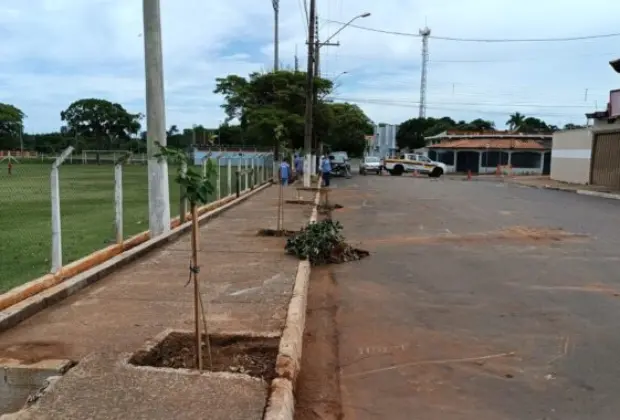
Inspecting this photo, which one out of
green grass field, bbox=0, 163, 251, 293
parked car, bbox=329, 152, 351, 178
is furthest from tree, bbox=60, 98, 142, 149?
green grass field, bbox=0, 163, 251, 293

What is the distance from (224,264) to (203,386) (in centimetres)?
488

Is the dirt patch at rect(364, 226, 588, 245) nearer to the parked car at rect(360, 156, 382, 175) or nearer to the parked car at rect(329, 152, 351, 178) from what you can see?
the parked car at rect(329, 152, 351, 178)

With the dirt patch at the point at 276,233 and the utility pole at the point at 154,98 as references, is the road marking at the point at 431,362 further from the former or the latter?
the dirt patch at the point at 276,233

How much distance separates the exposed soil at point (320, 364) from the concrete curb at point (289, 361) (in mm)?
92

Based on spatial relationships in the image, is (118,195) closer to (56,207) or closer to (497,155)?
(56,207)

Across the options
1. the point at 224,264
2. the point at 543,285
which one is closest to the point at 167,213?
the point at 224,264

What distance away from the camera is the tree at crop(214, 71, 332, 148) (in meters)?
39.9

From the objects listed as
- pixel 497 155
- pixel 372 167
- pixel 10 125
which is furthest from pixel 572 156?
pixel 10 125

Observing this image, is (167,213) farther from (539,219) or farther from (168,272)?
(539,219)

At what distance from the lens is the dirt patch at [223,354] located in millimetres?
4602

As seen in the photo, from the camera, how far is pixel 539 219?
16.5m

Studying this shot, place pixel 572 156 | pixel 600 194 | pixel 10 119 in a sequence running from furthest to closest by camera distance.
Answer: pixel 10 119 < pixel 572 156 < pixel 600 194

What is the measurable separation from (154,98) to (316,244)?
3809 millimetres

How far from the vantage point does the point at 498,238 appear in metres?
12.6
